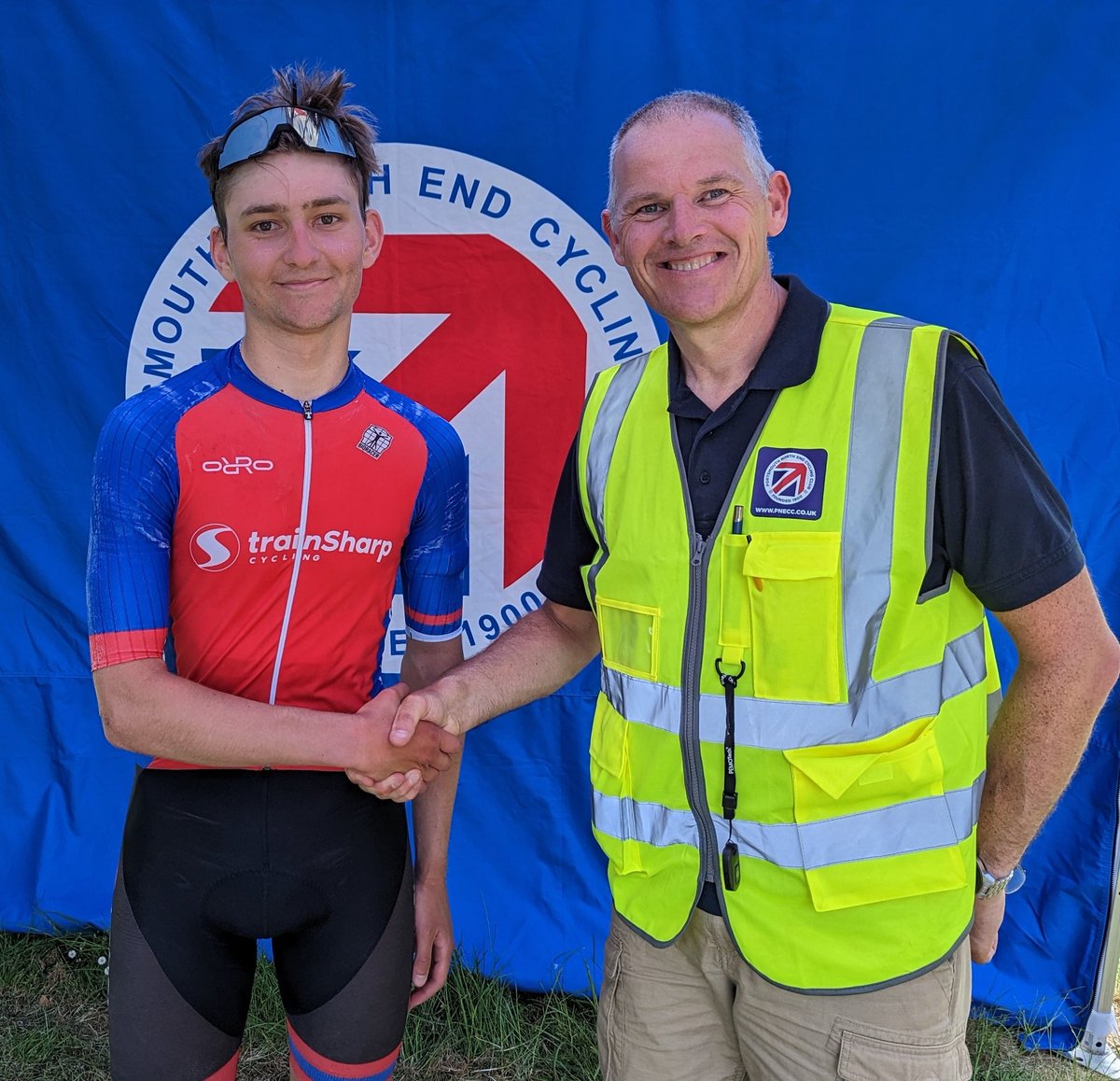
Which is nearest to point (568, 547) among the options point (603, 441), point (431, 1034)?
point (603, 441)

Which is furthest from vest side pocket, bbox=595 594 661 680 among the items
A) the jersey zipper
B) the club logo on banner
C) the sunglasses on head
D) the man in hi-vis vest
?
the club logo on banner

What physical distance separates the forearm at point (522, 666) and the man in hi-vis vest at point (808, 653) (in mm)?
162

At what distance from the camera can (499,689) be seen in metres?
1.59

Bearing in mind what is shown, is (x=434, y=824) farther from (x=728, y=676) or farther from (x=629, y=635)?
(x=728, y=676)

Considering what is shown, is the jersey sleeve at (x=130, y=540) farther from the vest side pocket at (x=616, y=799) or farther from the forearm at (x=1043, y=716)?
the forearm at (x=1043, y=716)

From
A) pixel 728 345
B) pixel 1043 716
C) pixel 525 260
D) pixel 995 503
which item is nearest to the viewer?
pixel 995 503

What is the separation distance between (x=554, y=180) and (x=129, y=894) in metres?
1.72

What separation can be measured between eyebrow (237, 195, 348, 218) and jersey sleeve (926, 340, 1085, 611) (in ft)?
2.95

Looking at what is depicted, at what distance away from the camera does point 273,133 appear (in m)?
1.42

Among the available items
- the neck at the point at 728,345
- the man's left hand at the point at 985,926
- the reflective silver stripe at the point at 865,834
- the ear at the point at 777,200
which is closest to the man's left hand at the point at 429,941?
the reflective silver stripe at the point at 865,834

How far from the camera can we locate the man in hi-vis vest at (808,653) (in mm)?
1203

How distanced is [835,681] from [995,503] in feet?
0.94

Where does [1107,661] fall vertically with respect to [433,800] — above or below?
above

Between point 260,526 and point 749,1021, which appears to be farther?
point 260,526
